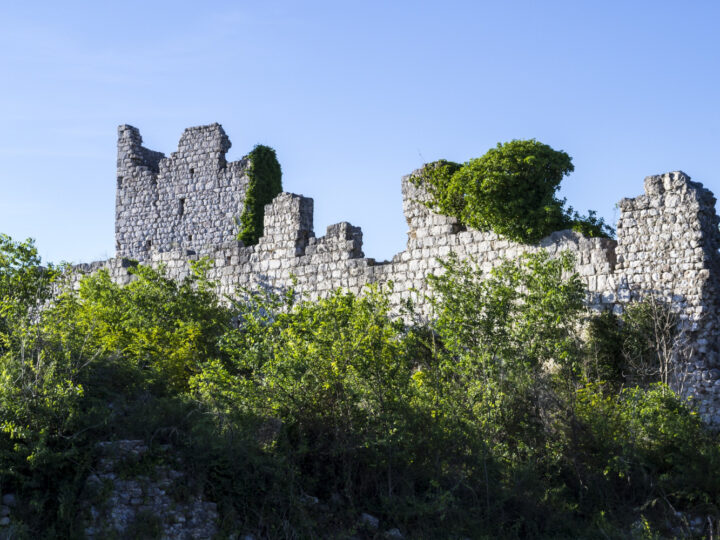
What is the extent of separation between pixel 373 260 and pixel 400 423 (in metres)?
6.30

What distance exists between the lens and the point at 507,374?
12695 mm

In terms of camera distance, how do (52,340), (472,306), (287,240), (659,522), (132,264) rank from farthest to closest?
(132,264), (287,240), (472,306), (52,340), (659,522)

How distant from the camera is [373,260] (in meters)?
17.1

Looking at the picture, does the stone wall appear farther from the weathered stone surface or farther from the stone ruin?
the weathered stone surface

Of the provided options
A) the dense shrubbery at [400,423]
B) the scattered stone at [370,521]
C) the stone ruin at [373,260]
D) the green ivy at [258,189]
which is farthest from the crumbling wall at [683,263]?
the green ivy at [258,189]

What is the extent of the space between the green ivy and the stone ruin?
32 cm

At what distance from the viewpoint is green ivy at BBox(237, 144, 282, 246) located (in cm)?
2414

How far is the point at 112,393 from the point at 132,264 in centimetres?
972

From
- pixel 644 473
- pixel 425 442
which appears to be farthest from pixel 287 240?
pixel 644 473

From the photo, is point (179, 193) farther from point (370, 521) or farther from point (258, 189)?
point (370, 521)

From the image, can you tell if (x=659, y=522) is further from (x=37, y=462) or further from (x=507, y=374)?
(x=37, y=462)

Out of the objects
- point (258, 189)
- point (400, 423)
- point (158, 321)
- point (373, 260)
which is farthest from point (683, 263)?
point (258, 189)

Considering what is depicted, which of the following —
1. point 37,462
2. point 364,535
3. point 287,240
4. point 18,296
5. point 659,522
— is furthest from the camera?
point 287,240

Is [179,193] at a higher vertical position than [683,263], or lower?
higher
